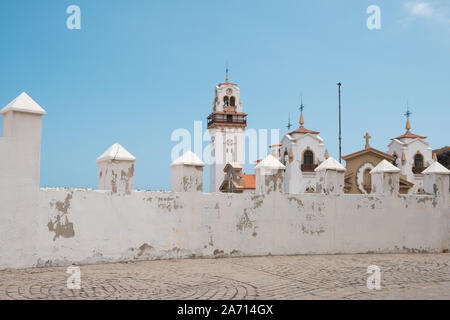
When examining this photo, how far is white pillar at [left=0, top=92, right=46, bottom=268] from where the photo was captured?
8.12 metres

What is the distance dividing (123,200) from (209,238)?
233 centimetres

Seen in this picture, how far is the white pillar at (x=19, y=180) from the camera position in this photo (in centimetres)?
812

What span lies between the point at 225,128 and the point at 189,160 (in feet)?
127

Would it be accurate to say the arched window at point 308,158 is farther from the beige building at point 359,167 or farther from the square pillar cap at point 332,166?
the square pillar cap at point 332,166

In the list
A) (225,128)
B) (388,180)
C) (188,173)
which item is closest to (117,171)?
(188,173)

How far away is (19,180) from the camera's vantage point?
827 centimetres

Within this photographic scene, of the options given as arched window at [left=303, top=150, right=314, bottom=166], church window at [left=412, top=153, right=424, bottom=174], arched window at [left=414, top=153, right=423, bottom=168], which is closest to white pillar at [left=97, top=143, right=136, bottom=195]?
arched window at [left=303, top=150, right=314, bottom=166]

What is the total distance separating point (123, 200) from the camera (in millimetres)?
9438

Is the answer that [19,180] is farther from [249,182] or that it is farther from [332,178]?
[249,182]

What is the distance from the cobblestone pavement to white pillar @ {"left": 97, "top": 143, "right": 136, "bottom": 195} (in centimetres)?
169

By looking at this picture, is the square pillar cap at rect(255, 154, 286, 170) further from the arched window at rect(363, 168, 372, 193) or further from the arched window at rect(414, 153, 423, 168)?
the arched window at rect(414, 153, 423, 168)
